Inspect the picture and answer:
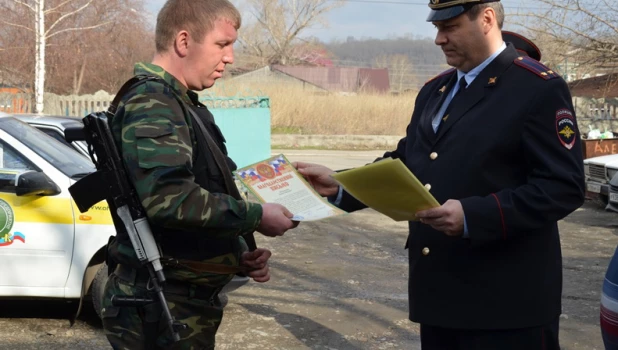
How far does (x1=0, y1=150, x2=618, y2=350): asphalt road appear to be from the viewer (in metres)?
5.74

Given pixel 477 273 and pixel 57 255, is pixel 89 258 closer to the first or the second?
pixel 57 255

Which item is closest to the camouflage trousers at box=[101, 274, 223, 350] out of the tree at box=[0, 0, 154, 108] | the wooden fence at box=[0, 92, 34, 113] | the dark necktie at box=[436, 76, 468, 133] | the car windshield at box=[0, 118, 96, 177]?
the dark necktie at box=[436, 76, 468, 133]

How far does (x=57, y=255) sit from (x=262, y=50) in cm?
6097

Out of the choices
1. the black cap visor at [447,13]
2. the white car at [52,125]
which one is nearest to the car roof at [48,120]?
the white car at [52,125]

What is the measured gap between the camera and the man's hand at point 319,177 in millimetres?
3244

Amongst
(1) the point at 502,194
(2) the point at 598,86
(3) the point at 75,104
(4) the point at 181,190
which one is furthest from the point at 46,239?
(3) the point at 75,104

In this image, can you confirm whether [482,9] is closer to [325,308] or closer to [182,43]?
[182,43]

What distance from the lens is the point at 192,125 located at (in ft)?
8.66

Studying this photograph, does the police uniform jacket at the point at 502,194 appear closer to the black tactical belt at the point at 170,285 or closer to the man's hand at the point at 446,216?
the man's hand at the point at 446,216

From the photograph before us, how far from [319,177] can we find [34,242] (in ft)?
10.5

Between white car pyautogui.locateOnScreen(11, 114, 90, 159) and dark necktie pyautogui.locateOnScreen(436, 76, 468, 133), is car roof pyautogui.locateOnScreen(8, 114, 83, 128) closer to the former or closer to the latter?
white car pyautogui.locateOnScreen(11, 114, 90, 159)

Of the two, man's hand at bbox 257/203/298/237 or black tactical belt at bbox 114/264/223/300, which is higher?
man's hand at bbox 257/203/298/237

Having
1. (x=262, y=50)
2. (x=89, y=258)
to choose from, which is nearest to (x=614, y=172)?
(x=89, y=258)

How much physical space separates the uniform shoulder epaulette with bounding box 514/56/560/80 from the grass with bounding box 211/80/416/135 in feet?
88.1
